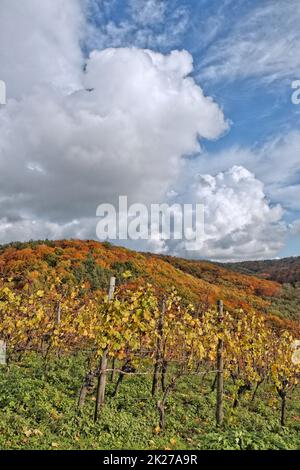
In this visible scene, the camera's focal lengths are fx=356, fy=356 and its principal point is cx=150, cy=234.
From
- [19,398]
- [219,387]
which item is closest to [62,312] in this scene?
[19,398]

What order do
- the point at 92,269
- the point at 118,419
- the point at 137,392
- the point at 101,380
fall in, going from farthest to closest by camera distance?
1. the point at 92,269
2. the point at 137,392
3. the point at 101,380
4. the point at 118,419

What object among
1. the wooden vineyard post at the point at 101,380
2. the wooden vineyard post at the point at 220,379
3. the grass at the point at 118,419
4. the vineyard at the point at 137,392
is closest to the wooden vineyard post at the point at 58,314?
the vineyard at the point at 137,392

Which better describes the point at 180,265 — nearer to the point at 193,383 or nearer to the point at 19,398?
Answer: the point at 193,383

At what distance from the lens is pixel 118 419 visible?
7.70 meters

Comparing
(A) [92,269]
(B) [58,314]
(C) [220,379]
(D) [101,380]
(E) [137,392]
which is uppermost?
(A) [92,269]

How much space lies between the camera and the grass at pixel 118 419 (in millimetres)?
6535

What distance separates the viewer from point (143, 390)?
10945mm

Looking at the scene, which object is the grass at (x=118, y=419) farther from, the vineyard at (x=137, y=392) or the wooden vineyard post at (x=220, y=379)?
the wooden vineyard post at (x=220, y=379)

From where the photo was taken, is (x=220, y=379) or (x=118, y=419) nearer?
(x=118, y=419)

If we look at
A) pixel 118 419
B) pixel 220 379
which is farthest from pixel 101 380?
pixel 220 379

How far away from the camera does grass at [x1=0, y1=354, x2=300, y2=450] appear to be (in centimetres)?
654

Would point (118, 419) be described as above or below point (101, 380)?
below

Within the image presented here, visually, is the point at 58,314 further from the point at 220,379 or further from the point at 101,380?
the point at 220,379

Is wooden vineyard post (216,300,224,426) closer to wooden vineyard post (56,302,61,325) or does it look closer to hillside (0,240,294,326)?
wooden vineyard post (56,302,61,325)
